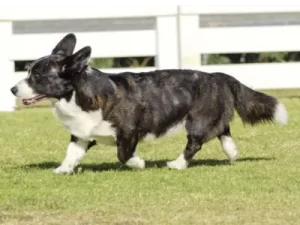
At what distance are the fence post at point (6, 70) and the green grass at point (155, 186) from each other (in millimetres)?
4691

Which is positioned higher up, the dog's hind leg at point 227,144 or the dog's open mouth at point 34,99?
the dog's open mouth at point 34,99

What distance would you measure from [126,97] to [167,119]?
0.50 m

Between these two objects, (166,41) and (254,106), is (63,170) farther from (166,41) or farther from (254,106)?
(166,41)

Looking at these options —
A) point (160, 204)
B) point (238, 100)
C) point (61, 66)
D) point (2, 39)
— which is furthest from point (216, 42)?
point (160, 204)

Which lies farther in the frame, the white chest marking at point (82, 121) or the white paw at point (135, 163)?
the white paw at point (135, 163)

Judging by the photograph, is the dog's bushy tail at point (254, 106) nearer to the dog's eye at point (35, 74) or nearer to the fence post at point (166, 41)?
the dog's eye at point (35, 74)

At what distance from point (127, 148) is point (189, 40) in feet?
27.2

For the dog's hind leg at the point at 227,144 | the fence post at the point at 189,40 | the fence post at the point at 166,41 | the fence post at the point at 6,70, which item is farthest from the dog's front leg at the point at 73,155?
the fence post at the point at 189,40

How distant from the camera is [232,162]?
8898 mm

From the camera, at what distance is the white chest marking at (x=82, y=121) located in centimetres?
798

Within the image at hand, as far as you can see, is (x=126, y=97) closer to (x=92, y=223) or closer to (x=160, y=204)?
(x=160, y=204)

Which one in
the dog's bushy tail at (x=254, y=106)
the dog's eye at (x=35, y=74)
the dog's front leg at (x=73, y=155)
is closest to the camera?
the dog's eye at (x=35, y=74)

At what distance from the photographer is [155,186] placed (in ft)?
24.5

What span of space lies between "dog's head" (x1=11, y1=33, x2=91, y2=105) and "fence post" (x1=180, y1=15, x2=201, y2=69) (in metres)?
8.38
